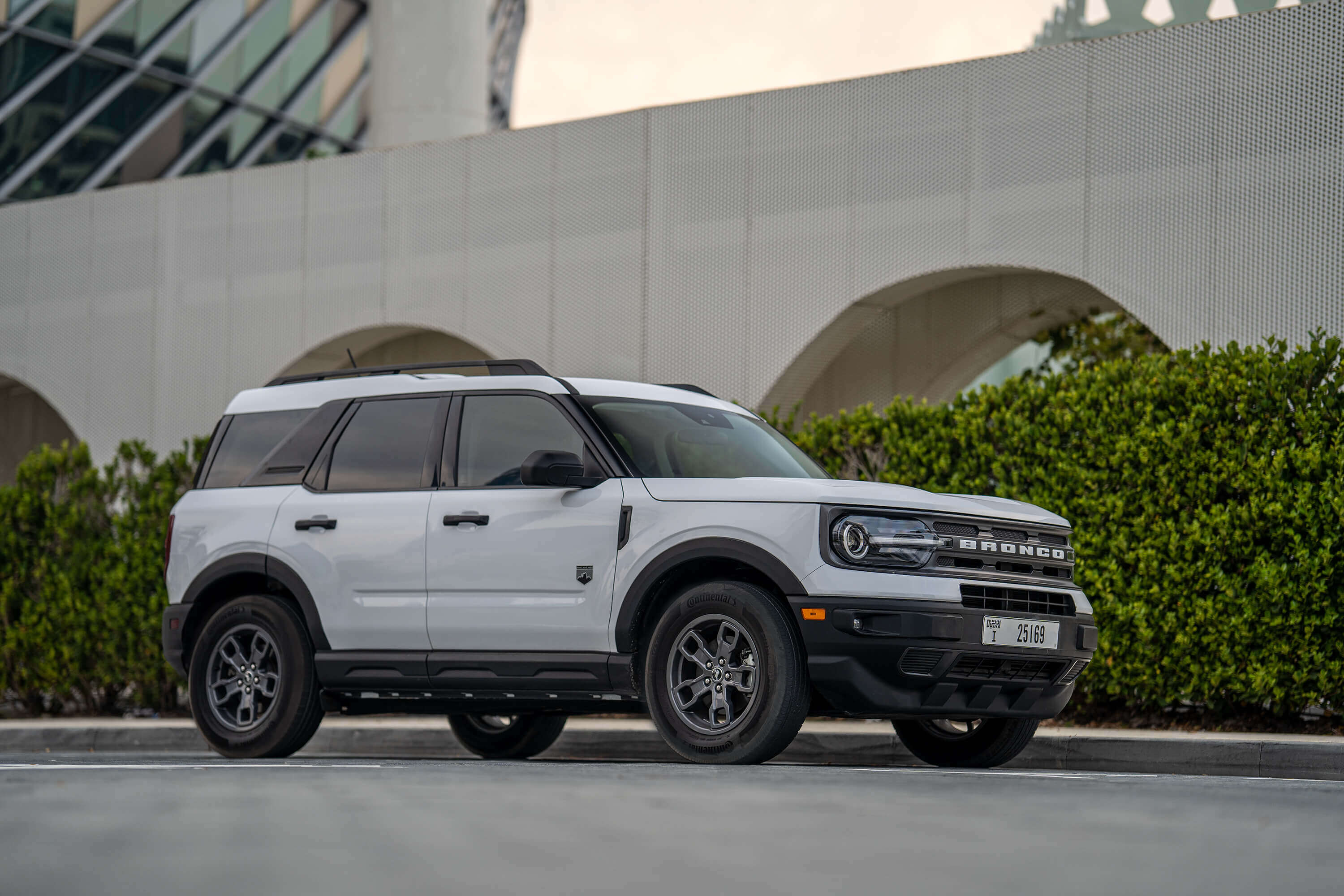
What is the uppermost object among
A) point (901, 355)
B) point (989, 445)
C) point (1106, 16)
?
point (1106, 16)

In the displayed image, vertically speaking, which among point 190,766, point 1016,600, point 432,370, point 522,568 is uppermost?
point 432,370

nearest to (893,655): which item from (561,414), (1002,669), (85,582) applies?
(1002,669)

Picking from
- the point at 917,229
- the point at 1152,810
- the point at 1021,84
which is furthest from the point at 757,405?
the point at 1152,810

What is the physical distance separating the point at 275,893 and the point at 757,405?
12.2m

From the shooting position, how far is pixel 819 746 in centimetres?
1072

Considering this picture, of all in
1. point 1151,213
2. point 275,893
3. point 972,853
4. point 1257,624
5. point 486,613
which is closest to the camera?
point 275,893

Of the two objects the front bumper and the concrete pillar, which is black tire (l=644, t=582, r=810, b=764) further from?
the concrete pillar

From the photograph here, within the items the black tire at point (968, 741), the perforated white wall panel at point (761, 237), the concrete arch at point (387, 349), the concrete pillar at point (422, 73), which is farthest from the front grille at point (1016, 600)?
the concrete pillar at point (422, 73)

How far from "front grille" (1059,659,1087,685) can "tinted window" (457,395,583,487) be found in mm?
2588

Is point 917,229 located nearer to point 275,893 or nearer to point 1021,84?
point 1021,84

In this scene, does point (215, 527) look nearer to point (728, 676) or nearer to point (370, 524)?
point (370, 524)

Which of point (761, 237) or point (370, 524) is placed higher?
point (761, 237)

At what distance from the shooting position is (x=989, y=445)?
1177 cm

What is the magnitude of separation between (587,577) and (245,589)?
8.01 feet
